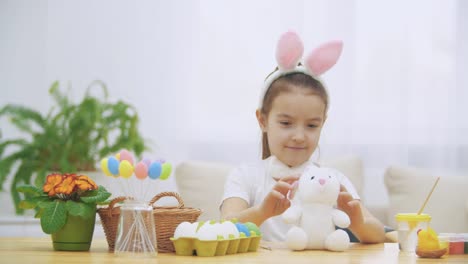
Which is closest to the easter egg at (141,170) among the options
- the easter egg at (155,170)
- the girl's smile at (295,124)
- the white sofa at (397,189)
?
the easter egg at (155,170)

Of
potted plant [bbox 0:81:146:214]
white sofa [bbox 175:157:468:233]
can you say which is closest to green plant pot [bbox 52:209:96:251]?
white sofa [bbox 175:157:468:233]

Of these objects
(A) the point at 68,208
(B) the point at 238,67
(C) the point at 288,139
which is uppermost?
(B) the point at 238,67

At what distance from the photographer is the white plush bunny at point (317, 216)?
5.26 ft

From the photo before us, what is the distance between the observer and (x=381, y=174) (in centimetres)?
400

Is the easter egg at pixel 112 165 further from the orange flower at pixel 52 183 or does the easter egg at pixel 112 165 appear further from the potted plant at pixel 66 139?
the potted plant at pixel 66 139

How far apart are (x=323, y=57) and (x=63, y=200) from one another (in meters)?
0.71

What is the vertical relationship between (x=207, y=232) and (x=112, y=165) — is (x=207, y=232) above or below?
below

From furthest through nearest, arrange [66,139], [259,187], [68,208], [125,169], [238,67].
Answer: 1. [238,67]
2. [66,139]
3. [259,187]
4. [68,208]
5. [125,169]

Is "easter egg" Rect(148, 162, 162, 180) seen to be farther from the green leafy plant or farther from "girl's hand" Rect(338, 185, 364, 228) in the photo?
"girl's hand" Rect(338, 185, 364, 228)

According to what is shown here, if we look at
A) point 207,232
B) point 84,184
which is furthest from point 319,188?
point 84,184

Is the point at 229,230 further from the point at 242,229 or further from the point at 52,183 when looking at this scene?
the point at 52,183

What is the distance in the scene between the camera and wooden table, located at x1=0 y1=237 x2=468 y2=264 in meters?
1.39

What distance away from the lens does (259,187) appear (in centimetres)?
221

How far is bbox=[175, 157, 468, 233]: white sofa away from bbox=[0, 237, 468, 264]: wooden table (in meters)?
1.65
